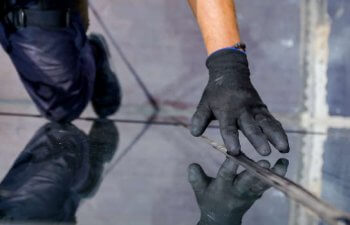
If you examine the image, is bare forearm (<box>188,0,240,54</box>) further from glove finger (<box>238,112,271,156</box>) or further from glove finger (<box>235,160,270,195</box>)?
glove finger (<box>235,160,270,195</box>)

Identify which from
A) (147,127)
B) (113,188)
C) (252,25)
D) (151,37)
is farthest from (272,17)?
(113,188)

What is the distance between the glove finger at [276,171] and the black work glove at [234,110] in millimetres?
34

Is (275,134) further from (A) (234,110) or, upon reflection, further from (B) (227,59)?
(B) (227,59)

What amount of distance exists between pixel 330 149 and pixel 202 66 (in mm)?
743

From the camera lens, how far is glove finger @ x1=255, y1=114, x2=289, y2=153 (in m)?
0.82

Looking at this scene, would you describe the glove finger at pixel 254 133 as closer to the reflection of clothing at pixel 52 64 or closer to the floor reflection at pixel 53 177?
the floor reflection at pixel 53 177

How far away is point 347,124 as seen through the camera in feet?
5.32

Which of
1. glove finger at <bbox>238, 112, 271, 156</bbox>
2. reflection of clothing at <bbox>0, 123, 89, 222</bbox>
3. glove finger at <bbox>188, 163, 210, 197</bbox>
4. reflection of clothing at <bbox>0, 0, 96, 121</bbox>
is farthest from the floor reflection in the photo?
reflection of clothing at <bbox>0, 0, 96, 121</bbox>

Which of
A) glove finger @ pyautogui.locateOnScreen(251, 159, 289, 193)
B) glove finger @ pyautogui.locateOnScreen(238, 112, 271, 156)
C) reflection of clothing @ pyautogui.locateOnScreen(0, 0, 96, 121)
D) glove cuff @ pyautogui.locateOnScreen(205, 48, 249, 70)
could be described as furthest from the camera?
reflection of clothing @ pyautogui.locateOnScreen(0, 0, 96, 121)

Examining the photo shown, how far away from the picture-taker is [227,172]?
2.47 feet

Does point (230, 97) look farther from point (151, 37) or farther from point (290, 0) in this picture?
point (290, 0)

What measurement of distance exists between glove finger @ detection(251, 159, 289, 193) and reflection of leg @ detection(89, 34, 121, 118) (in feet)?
3.09

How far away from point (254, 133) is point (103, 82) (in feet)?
3.40

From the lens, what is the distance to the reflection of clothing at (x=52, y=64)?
56.2 inches
